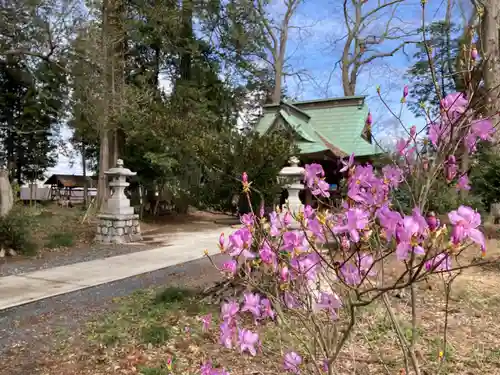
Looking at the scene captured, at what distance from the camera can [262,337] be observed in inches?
127

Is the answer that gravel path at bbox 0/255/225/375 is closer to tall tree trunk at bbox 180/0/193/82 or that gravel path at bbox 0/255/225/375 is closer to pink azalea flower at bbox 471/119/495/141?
pink azalea flower at bbox 471/119/495/141

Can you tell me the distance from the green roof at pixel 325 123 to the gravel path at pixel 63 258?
547 centimetres

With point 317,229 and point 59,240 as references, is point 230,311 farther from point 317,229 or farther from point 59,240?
point 59,240

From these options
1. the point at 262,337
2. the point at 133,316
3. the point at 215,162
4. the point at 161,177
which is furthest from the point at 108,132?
the point at 262,337

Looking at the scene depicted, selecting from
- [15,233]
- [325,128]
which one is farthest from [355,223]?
[325,128]

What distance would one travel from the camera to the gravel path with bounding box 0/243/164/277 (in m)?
6.34

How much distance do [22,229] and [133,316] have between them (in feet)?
14.8

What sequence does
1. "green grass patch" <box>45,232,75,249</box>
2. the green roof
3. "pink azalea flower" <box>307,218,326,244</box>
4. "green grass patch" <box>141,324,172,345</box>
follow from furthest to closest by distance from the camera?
the green roof → "green grass patch" <box>45,232,75,249</box> → "green grass patch" <box>141,324,172,345</box> → "pink azalea flower" <box>307,218,326,244</box>

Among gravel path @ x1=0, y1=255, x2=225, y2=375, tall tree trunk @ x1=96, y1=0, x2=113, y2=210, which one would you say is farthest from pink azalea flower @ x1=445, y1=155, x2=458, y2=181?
tall tree trunk @ x1=96, y1=0, x2=113, y2=210

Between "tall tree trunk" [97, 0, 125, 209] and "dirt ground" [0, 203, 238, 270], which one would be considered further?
"tall tree trunk" [97, 0, 125, 209]

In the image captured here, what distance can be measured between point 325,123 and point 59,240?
32.0ft

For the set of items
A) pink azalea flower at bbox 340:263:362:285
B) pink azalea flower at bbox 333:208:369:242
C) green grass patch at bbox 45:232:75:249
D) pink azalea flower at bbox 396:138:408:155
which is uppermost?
pink azalea flower at bbox 396:138:408:155

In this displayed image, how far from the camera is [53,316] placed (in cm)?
400

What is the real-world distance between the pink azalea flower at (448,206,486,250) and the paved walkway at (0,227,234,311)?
3.38m
